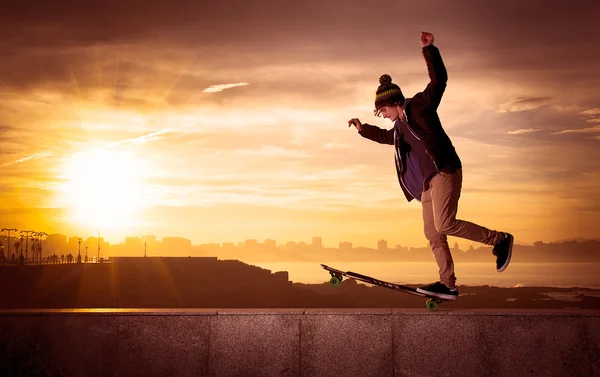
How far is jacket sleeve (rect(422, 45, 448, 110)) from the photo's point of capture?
8938mm

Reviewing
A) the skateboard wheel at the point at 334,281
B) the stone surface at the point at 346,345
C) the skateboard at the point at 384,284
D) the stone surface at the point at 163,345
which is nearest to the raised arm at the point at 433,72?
the skateboard at the point at 384,284

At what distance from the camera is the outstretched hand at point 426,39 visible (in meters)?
8.98

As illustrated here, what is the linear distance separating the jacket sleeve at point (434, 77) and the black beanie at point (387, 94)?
542 mm

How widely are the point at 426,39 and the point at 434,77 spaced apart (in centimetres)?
58

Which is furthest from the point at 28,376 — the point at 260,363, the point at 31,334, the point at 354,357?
the point at 354,357

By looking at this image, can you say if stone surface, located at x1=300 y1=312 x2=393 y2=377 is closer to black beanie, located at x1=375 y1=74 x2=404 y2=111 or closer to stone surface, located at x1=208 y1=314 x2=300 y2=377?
stone surface, located at x1=208 y1=314 x2=300 y2=377

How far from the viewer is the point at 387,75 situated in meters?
9.91

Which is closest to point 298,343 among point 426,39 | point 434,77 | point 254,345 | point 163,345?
point 254,345

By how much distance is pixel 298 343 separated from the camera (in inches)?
374

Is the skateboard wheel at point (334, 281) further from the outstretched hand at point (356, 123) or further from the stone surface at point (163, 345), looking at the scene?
the outstretched hand at point (356, 123)

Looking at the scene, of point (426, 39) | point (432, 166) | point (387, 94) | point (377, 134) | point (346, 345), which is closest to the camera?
point (426, 39)

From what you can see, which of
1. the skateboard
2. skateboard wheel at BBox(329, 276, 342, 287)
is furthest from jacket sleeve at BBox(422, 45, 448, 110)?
skateboard wheel at BBox(329, 276, 342, 287)

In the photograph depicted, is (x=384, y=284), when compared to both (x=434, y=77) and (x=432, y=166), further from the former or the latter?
(x=434, y=77)

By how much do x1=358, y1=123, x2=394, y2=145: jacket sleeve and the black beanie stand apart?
62cm
